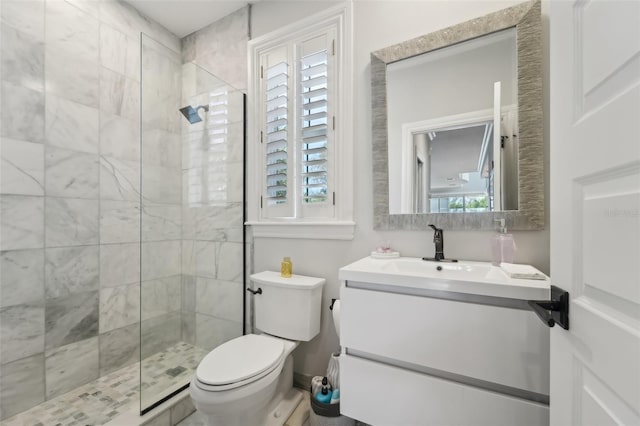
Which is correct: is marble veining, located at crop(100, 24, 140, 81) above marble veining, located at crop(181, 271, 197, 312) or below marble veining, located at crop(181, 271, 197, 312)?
above

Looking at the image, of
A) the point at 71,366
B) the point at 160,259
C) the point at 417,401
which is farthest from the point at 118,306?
the point at 417,401

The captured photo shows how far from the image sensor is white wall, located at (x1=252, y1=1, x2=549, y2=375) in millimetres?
1257

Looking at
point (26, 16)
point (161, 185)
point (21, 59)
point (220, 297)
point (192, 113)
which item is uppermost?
point (26, 16)

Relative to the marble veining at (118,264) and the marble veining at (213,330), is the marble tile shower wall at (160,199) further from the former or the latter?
the marble veining at (118,264)

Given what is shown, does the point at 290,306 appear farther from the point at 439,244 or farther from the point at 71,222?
the point at 71,222

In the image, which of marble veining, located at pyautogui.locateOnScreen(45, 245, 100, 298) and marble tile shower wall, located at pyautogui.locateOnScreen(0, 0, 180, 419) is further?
marble veining, located at pyautogui.locateOnScreen(45, 245, 100, 298)

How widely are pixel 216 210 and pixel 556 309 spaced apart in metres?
1.87

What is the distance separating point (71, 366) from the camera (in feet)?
5.28

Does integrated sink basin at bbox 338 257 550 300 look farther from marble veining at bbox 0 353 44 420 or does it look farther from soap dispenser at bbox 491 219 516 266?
marble veining at bbox 0 353 44 420

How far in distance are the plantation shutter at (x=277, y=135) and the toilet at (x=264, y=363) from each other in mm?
482

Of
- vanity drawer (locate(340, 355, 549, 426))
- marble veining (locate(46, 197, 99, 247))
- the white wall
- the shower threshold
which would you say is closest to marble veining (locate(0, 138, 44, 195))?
marble veining (locate(46, 197, 99, 247))

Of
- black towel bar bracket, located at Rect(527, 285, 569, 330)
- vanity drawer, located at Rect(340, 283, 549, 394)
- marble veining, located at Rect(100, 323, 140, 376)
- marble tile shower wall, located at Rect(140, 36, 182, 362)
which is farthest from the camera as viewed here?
marble veining, located at Rect(100, 323, 140, 376)

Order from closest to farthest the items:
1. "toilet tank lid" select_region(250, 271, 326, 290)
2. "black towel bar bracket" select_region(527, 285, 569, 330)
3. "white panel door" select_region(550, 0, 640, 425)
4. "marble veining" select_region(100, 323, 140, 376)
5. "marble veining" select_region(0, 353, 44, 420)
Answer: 1. "white panel door" select_region(550, 0, 640, 425)
2. "black towel bar bracket" select_region(527, 285, 569, 330)
3. "marble veining" select_region(0, 353, 44, 420)
4. "toilet tank lid" select_region(250, 271, 326, 290)
5. "marble veining" select_region(100, 323, 140, 376)

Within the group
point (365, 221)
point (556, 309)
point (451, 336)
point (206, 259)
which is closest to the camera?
point (556, 309)
